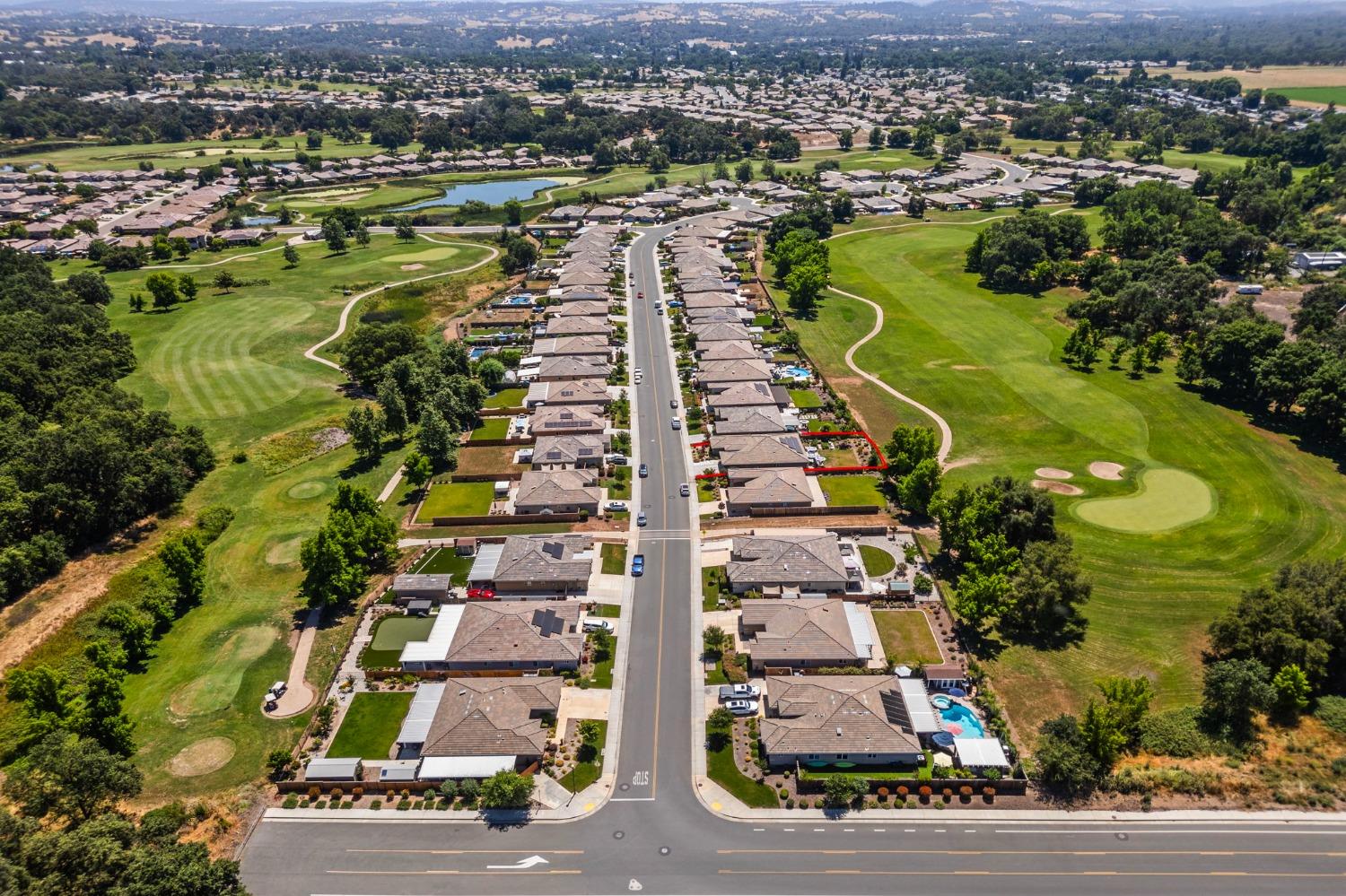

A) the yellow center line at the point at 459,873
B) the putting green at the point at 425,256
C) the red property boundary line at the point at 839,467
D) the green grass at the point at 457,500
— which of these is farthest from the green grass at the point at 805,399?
the putting green at the point at 425,256

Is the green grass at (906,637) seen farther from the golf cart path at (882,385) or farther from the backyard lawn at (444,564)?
the backyard lawn at (444,564)

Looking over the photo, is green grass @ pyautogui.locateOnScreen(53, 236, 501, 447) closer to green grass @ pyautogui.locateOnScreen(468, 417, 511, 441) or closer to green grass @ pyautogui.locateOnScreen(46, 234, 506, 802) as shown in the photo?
green grass @ pyautogui.locateOnScreen(46, 234, 506, 802)

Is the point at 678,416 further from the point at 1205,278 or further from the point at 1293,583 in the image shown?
the point at 1205,278

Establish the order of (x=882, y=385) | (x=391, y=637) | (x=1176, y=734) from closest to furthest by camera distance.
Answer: (x=1176, y=734), (x=391, y=637), (x=882, y=385)

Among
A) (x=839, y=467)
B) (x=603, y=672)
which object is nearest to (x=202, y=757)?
(x=603, y=672)

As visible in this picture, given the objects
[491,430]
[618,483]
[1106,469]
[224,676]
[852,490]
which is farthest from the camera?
[491,430]

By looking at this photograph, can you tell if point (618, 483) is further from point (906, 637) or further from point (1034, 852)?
point (1034, 852)

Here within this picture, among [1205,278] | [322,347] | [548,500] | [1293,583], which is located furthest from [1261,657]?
[322,347]
